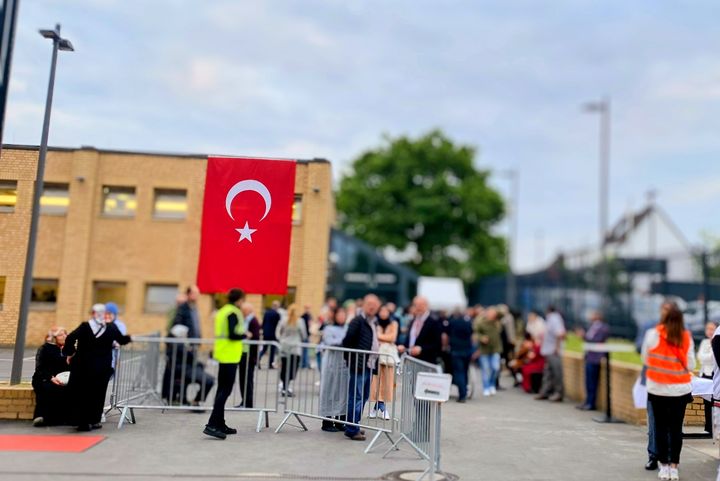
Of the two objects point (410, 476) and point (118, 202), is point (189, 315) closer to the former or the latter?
point (410, 476)

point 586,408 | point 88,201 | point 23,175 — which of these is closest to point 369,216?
point 88,201

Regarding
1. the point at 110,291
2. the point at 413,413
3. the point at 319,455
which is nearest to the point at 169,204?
the point at 110,291

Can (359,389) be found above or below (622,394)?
above

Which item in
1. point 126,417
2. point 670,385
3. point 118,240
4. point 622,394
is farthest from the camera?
point 118,240

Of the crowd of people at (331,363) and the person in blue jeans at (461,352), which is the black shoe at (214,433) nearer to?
the crowd of people at (331,363)

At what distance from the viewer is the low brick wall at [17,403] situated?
898cm

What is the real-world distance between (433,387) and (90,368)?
4.49m

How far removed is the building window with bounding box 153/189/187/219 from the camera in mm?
21594

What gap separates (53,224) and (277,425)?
596 inches

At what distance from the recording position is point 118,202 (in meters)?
21.9

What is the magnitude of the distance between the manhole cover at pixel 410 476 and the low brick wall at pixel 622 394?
383cm

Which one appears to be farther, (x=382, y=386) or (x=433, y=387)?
(x=382, y=386)

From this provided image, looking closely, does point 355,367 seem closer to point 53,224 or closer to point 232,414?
point 232,414

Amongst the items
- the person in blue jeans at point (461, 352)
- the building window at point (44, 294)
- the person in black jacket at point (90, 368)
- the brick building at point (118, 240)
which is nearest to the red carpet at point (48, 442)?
the person in black jacket at point (90, 368)
